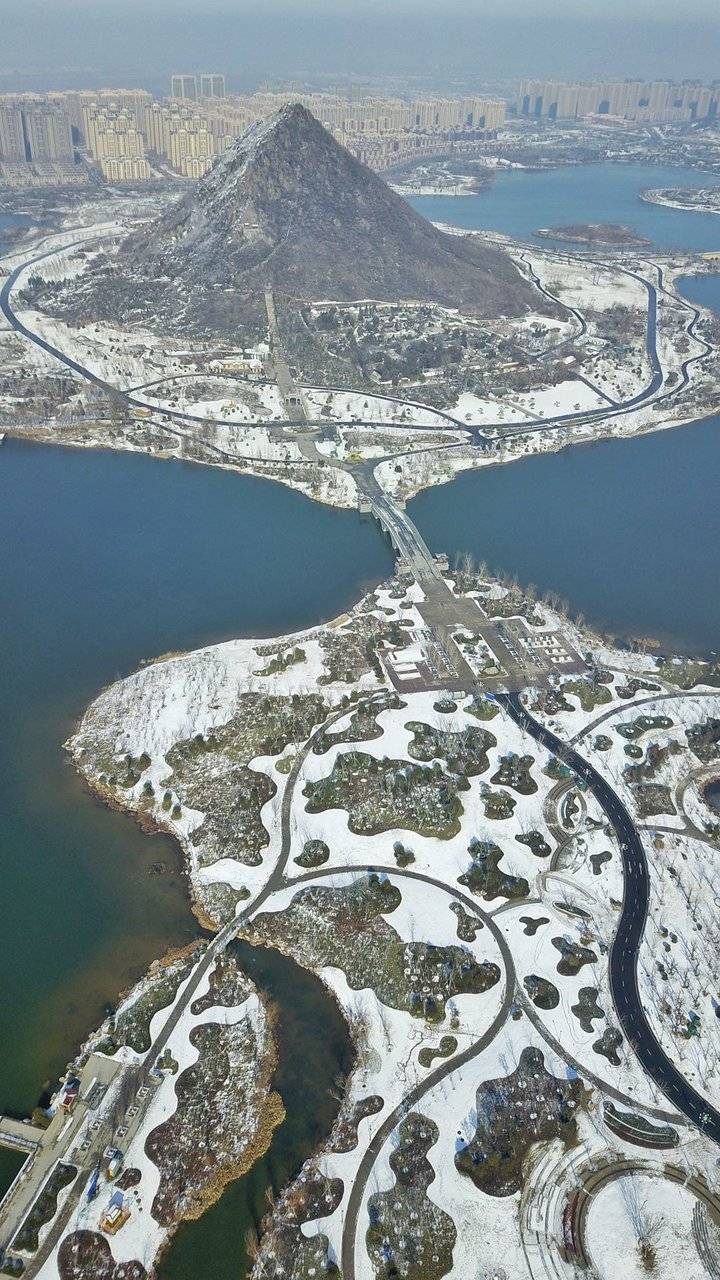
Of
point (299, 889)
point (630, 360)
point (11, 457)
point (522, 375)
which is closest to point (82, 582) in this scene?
point (11, 457)

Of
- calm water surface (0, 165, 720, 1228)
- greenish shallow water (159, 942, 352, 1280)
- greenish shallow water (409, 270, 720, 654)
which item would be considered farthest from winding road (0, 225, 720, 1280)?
greenish shallow water (409, 270, 720, 654)

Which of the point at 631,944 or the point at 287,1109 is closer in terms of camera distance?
the point at 287,1109

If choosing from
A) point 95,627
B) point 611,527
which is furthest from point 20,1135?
point 611,527

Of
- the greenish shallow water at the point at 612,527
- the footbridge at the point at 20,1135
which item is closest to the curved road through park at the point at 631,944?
the greenish shallow water at the point at 612,527

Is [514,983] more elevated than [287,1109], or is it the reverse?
[514,983]

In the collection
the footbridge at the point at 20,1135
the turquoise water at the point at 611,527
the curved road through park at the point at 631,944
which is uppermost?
the turquoise water at the point at 611,527

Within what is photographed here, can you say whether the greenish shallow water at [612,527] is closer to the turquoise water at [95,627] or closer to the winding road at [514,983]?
the winding road at [514,983]

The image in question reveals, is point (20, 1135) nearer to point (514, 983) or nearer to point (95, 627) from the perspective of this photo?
point (514, 983)

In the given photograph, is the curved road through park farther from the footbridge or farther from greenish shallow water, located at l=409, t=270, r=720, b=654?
the footbridge
